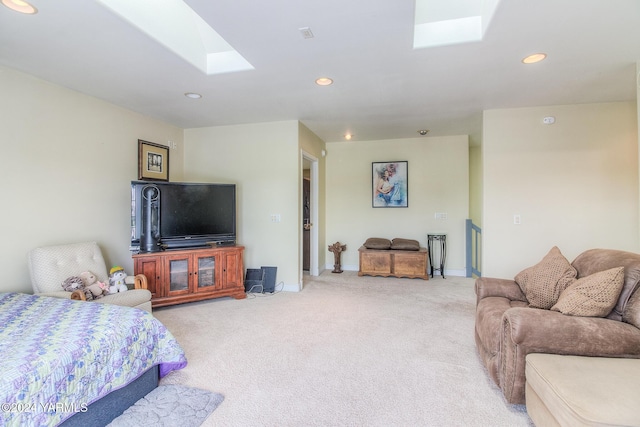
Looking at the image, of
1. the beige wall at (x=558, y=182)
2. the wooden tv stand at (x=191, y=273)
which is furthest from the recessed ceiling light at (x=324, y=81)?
the wooden tv stand at (x=191, y=273)

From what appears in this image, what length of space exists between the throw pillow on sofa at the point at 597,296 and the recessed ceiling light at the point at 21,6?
3.53 m

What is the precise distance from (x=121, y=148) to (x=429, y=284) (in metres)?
4.52

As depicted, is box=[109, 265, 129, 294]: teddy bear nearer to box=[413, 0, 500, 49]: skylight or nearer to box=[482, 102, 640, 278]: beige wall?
box=[413, 0, 500, 49]: skylight

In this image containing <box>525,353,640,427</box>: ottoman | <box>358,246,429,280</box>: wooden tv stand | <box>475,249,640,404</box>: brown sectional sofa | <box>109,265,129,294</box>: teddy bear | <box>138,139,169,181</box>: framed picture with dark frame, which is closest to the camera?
<box>525,353,640,427</box>: ottoman

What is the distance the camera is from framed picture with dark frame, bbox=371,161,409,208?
17.6 feet

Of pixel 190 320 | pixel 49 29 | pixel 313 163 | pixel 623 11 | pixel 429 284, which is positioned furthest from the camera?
pixel 313 163

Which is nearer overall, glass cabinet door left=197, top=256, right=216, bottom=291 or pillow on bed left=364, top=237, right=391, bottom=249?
glass cabinet door left=197, top=256, right=216, bottom=291

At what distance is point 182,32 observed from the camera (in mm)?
2420

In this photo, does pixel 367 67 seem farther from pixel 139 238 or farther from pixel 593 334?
pixel 139 238

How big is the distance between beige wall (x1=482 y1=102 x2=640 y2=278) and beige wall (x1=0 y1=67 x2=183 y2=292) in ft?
14.3

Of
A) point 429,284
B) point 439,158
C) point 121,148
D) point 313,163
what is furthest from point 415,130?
point 121,148

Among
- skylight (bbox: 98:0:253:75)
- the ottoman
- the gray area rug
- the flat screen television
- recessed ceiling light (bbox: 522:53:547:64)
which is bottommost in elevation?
the gray area rug

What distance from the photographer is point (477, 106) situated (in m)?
3.56

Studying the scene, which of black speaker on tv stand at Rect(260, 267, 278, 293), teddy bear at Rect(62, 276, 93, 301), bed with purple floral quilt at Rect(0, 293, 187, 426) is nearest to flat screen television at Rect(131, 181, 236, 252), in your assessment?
black speaker on tv stand at Rect(260, 267, 278, 293)
